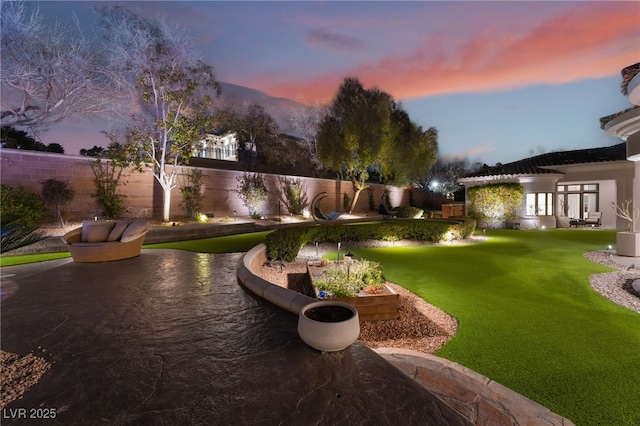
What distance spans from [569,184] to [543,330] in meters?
20.7

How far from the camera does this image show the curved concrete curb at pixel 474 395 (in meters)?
2.52

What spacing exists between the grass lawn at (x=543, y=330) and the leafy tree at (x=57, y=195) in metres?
12.7

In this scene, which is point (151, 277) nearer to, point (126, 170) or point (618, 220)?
point (126, 170)

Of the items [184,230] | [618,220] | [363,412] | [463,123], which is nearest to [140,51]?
[184,230]

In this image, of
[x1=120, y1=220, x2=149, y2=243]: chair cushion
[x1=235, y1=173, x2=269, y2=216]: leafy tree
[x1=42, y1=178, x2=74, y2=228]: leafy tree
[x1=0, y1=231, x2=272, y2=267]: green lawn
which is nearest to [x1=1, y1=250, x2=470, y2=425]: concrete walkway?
[x1=120, y1=220, x2=149, y2=243]: chair cushion

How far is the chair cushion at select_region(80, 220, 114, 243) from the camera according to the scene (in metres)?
7.61

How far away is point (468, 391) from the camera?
285 centimetres

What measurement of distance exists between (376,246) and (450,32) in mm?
8649

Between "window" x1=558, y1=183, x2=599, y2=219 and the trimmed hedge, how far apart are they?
11.2 m

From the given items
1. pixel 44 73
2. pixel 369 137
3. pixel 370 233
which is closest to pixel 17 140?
pixel 44 73

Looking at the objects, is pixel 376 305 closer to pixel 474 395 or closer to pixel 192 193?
pixel 474 395

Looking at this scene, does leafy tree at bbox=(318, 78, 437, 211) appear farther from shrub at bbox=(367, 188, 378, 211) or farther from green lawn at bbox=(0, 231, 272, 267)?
green lawn at bbox=(0, 231, 272, 267)

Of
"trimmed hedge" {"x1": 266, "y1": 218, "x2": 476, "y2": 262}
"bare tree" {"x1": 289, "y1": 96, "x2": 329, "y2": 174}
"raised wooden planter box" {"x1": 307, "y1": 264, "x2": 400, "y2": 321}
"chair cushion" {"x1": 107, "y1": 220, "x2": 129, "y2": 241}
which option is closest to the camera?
"raised wooden planter box" {"x1": 307, "y1": 264, "x2": 400, "y2": 321}

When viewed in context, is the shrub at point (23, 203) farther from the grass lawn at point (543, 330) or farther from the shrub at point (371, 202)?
the shrub at point (371, 202)
